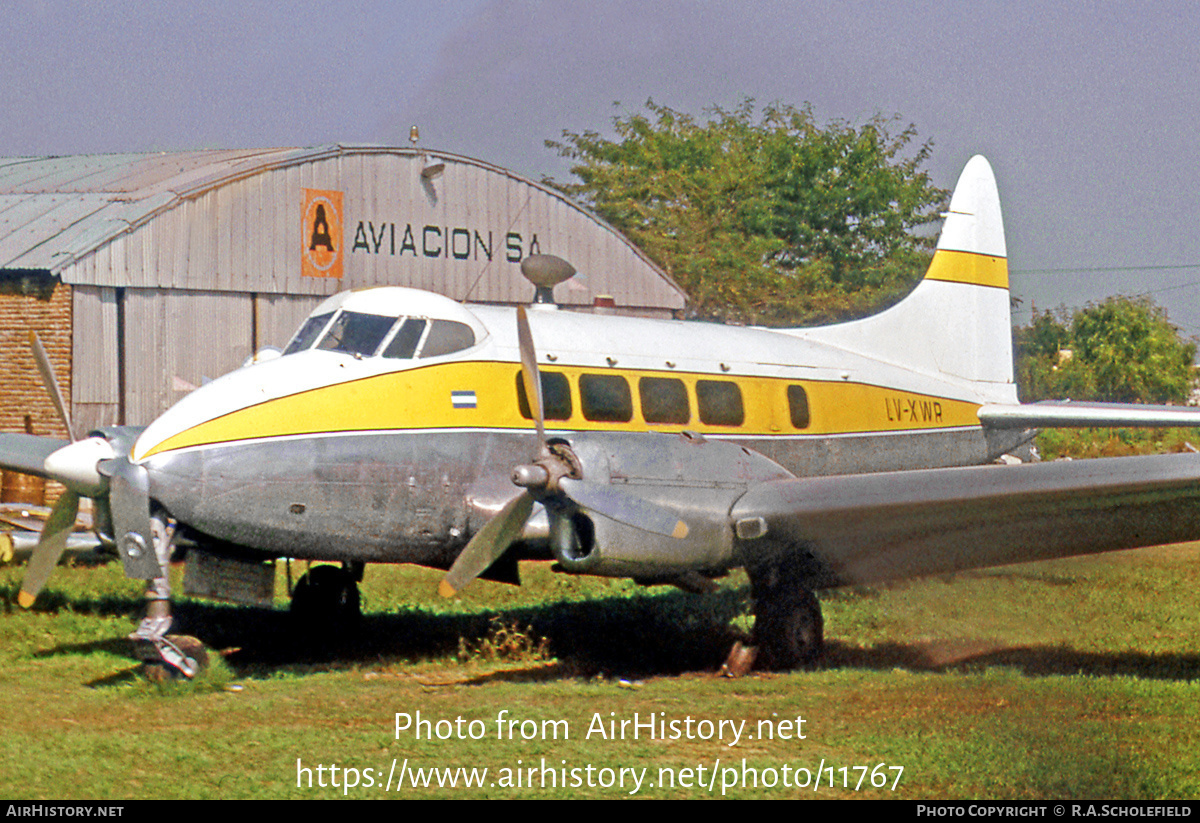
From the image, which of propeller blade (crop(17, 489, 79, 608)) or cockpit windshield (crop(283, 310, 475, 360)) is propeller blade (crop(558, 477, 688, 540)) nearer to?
cockpit windshield (crop(283, 310, 475, 360))

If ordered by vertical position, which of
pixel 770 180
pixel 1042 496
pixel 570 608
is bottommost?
pixel 570 608

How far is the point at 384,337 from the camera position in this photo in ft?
36.0

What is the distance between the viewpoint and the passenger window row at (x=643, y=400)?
1159 cm

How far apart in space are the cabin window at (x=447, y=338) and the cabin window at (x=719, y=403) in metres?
2.70

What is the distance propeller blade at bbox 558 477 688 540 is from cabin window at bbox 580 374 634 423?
1.81 m

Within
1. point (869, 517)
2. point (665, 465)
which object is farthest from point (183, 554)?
point (869, 517)

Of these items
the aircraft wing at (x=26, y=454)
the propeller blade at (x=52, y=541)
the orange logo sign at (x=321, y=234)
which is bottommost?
the propeller blade at (x=52, y=541)

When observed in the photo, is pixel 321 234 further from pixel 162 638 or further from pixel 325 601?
pixel 162 638

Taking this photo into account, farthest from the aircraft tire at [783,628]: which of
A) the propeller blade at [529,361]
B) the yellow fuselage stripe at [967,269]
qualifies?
the yellow fuselage stripe at [967,269]

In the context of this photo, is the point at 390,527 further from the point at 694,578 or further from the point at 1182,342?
the point at 1182,342

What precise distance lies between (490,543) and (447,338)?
6.53ft

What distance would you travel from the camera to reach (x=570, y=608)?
15.4m

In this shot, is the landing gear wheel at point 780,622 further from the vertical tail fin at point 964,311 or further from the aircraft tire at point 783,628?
the vertical tail fin at point 964,311
